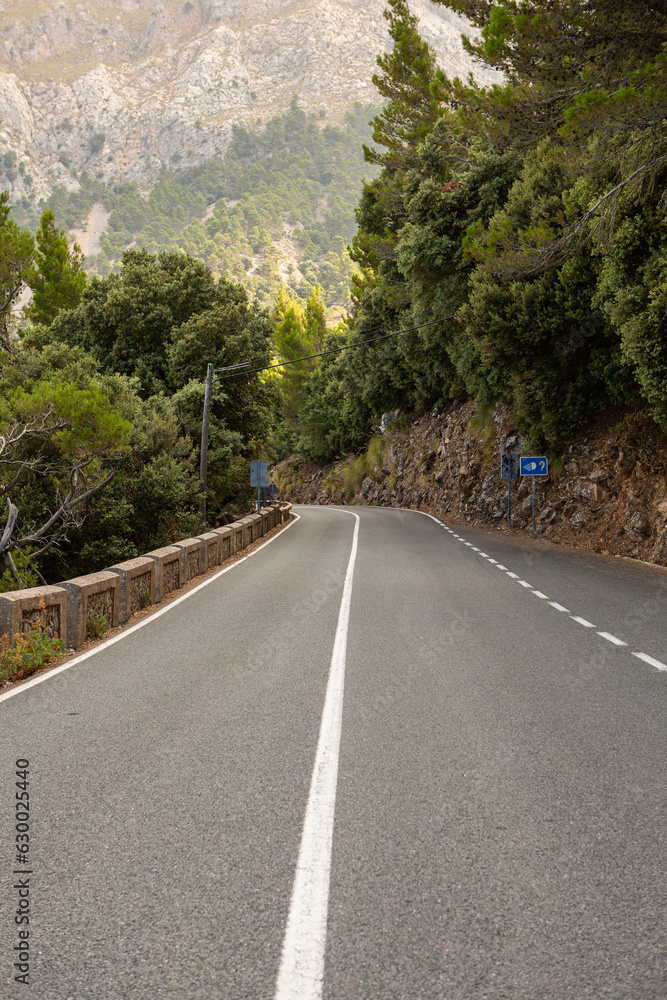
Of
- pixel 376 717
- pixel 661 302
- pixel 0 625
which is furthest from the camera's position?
pixel 661 302

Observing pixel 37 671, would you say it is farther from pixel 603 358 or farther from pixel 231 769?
pixel 603 358

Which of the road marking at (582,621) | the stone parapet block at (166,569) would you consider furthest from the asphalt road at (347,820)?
the stone parapet block at (166,569)

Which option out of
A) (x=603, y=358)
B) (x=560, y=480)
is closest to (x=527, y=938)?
(x=603, y=358)

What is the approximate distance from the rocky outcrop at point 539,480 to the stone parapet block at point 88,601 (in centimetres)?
1287

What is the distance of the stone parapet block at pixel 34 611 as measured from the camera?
8547mm

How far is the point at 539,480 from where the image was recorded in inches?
1152

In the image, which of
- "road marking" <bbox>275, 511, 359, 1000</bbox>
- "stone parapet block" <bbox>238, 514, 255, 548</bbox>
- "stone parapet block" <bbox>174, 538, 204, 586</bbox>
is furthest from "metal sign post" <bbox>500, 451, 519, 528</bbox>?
"road marking" <bbox>275, 511, 359, 1000</bbox>

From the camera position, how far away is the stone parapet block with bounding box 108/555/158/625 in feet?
38.6

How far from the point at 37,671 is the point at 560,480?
2221 centimetres

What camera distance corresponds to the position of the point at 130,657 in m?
8.98

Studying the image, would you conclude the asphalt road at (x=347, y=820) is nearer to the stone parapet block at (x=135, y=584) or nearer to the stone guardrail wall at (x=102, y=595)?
the stone guardrail wall at (x=102, y=595)

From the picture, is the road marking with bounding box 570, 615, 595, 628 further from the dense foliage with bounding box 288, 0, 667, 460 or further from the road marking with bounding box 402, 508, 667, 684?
the dense foliage with bounding box 288, 0, 667, 460

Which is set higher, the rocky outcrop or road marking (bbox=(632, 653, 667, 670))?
the rocky outcrop

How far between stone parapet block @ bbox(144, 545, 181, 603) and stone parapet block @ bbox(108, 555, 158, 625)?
150mm
